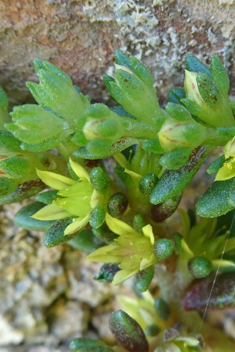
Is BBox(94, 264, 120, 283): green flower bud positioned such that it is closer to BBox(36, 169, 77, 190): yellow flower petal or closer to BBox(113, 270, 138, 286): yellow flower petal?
BBox(113, 270, 138, 286): yellow flower petal

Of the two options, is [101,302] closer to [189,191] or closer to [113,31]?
[189,191]

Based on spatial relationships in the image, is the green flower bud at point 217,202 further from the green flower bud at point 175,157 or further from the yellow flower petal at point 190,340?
the yellow flower petal at point 190,340

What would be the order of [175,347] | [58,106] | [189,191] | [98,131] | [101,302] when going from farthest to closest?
[101,302] → [189,191] → [175,347] → [58,106] → [98,131]

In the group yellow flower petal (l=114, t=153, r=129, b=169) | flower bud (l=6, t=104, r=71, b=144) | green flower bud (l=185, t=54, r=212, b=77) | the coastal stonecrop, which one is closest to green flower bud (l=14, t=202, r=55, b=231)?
the coastal stonecrop

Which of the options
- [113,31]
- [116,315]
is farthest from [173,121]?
[116,315]

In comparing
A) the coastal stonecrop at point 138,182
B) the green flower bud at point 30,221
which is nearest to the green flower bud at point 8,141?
the coastal stonecrop at point 138,182

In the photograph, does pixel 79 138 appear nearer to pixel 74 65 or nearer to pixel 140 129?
pixel 140 129

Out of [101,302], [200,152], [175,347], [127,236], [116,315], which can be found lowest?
[101,302]
